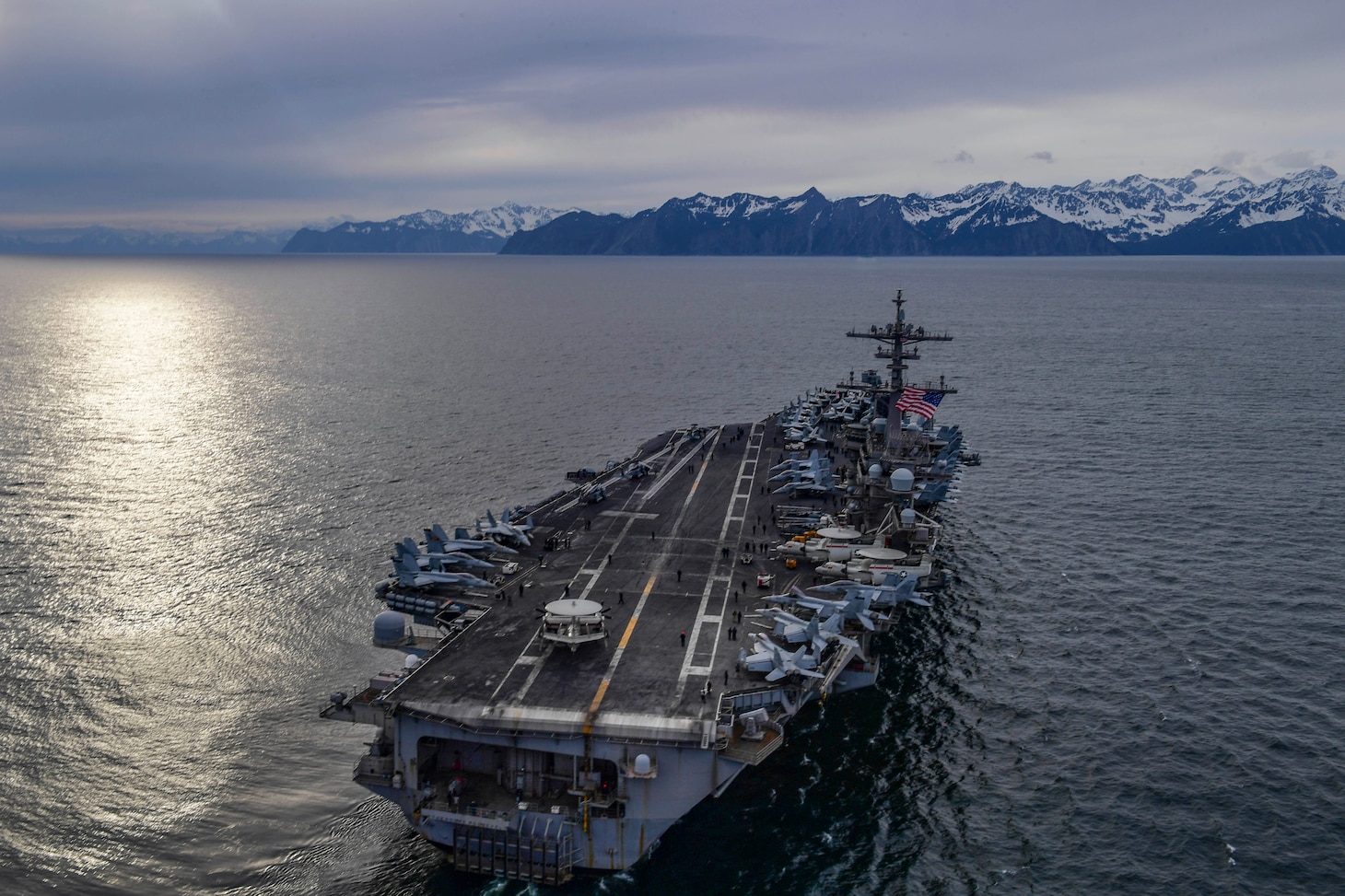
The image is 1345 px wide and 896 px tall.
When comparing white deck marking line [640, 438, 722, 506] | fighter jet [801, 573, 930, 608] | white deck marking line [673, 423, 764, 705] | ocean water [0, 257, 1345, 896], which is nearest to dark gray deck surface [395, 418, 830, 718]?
white deck marking line [673, 423, 764, 705]

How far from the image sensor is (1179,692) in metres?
48.6

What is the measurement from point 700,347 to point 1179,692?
131m

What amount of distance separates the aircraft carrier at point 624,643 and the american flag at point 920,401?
0.16 m

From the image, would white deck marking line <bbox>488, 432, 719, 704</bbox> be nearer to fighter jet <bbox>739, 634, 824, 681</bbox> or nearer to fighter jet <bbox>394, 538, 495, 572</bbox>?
fighter jet <bbox>394, 538, 495, 572</bbox>

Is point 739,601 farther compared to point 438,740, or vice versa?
point 739,601

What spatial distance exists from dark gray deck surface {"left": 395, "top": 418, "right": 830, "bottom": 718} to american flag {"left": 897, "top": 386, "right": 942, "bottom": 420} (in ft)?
29.5

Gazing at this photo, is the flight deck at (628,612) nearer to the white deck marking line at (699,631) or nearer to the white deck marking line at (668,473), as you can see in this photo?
the white deck marking line at (699,631)

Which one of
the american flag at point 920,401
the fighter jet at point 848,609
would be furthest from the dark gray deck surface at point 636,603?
the american flag at point 920,401

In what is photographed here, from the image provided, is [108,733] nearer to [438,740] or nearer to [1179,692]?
[438,740]

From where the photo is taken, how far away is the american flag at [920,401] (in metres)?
67.1

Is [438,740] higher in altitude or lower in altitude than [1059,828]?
higher

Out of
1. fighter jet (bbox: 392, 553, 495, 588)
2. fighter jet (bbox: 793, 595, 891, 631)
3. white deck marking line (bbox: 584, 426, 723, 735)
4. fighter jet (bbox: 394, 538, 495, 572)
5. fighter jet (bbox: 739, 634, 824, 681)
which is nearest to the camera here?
white deck marking line (bbox: 584, 426, 723, 735)

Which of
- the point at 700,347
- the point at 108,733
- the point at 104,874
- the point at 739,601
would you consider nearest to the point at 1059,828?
the point at 739,601

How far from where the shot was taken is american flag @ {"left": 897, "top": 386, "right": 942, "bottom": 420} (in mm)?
67062
